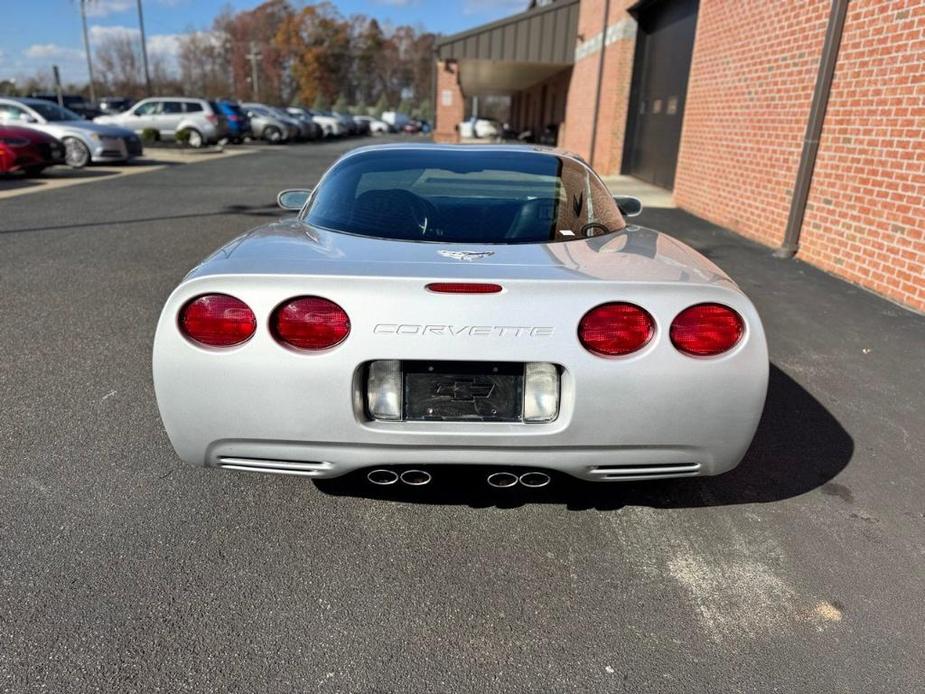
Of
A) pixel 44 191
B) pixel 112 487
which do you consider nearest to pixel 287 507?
pixel 112 487

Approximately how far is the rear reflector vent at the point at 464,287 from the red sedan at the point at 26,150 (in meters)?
14.7

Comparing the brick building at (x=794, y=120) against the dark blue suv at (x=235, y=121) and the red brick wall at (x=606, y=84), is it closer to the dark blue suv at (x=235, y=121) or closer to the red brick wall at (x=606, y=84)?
the red brick wall at (x=606, y=84)

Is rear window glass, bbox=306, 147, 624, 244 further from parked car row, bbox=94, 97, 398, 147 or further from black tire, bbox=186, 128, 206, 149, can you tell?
black tire, bbox=186, 128, 206, 149

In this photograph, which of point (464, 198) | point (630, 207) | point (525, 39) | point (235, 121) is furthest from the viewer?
point (235, 121)

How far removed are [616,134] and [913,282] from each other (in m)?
13.3

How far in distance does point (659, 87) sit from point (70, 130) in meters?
13.7

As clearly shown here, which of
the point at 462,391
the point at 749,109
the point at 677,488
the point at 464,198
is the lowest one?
the point at 677,488

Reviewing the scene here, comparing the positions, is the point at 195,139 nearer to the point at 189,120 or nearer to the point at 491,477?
the point at 189,120

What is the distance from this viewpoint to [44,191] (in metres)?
12.3

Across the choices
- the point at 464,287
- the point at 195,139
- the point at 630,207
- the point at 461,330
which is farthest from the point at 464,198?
the point at 195,139

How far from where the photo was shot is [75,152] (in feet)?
53.4

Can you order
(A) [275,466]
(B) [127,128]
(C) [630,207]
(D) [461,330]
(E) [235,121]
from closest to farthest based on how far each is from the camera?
(D) [461,330], (A) [275,466], (C) [630,207], (B) [127,128], (E) [235,121]

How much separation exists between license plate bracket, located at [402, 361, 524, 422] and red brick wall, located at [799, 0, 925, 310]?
4.88 m

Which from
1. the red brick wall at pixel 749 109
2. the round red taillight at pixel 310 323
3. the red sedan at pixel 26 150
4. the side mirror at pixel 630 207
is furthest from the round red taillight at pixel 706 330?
the red sedan at pixel 26 150
